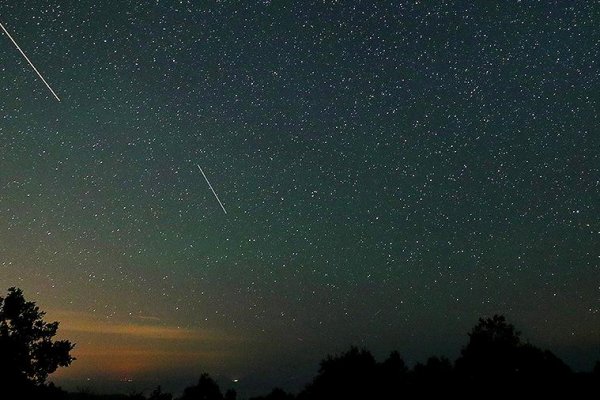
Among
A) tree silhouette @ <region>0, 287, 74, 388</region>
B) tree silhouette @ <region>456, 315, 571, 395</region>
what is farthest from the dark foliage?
tree silhouette @ <region>456, 315, 571, 395</region>

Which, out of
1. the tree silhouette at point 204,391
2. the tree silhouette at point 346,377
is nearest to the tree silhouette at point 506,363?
the tree silhouette at point 346,377

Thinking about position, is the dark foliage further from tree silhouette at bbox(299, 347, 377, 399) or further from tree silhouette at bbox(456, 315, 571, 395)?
tree silhouette at bbox(456, 315, 571, 395)

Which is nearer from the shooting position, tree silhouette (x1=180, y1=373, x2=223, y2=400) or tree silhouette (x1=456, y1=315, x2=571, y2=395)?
tree silhouette (x1=456, y1=315, x2=571, y2=395)

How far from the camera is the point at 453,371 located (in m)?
28.6

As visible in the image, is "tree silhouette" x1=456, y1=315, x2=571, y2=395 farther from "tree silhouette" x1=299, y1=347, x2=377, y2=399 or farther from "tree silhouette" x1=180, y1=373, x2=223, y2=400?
"tree silhouette" x1=180, y1=373, x2=223, y2=400

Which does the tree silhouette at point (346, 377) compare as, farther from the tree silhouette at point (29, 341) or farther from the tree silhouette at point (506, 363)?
the tree silhouette at point (29, 341)

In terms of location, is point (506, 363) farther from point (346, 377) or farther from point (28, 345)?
point (28, 345)

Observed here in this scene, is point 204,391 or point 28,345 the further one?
point 204,391

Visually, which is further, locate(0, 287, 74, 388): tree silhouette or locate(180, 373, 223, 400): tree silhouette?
locate(180, 373, 223, 400): tree silhouette

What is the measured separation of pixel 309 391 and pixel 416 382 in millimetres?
6078

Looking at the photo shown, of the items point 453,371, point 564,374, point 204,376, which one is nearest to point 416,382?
point 453,371

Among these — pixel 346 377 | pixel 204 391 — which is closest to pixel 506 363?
pixel 346 377

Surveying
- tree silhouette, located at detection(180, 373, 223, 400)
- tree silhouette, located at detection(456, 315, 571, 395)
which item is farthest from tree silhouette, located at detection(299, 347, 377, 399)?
tree silhouette, located at detection(180, 373, 223, 400)

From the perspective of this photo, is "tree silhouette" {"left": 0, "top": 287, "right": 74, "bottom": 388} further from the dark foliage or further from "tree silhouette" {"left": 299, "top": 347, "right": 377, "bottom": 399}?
"tree silhouette" {"left": 299, "top": 347, "right": 377, "bottom": 399}
